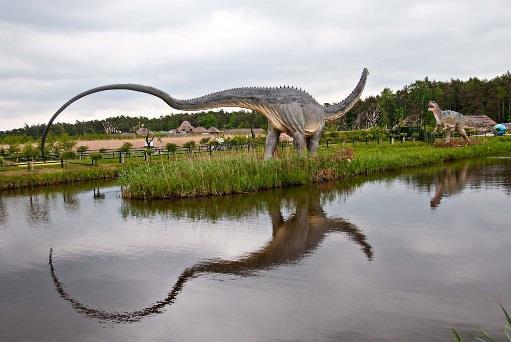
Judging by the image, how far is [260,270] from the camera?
239 inches

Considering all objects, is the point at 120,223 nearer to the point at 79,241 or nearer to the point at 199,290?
the point at 79,241

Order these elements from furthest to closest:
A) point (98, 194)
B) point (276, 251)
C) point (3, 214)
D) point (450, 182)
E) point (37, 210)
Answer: point (98, 194), point (450, 182), point (37, 210), point (3, 214), point (276, 251)

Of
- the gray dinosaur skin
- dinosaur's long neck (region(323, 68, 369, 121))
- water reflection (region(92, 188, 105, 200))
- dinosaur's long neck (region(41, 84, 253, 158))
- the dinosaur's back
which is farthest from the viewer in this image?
the dinosaur's back

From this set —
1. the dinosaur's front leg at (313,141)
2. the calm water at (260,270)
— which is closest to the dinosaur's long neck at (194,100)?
the dinosaur's front leg at (313,141)

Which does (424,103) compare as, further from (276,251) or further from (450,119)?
(276,251)

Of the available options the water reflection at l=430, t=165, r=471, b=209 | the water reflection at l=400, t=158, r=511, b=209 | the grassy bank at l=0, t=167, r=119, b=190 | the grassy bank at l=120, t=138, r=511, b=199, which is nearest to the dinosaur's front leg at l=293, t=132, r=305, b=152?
the grassy bank at l=120, t=138, r=511, b=199

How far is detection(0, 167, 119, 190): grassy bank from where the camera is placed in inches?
661

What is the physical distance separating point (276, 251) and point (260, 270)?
92 centimetres

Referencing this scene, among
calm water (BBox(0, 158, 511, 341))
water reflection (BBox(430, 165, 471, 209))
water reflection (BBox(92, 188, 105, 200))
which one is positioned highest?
water reflection (BBox(430, 165, 471, 209))

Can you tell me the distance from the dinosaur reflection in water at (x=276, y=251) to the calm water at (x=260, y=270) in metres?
0.02

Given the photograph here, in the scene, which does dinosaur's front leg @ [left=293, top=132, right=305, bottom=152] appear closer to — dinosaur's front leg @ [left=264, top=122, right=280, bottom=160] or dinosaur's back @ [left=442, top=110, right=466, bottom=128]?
dinosaur's front leg @ [left=264, top=122, right=280, bottom=160]

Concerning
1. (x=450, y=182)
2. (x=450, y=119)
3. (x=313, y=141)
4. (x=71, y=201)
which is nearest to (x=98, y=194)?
(x=71, y=201)

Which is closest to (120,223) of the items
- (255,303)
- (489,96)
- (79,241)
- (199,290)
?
(79,241)

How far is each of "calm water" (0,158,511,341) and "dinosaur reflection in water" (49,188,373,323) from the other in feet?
0.07
